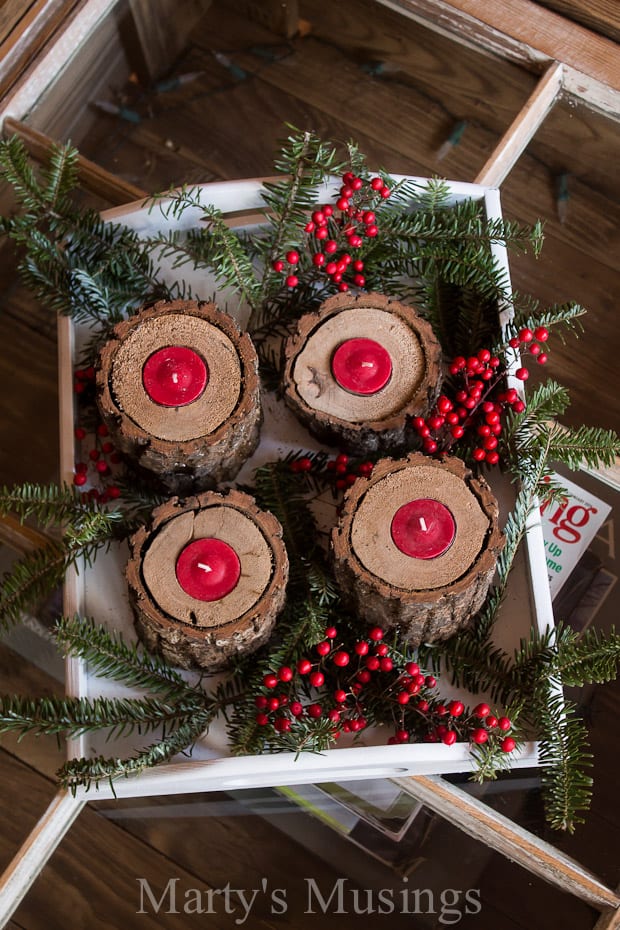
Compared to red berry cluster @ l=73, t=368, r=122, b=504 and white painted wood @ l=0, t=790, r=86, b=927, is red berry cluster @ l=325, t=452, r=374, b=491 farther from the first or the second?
white painted wood @ l=0, t=790, r=86, b=927

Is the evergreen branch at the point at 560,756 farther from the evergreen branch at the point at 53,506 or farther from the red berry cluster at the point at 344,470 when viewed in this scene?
the evergreen branch at the point at 53,506

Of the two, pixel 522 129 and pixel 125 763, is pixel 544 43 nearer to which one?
pixel 522 129

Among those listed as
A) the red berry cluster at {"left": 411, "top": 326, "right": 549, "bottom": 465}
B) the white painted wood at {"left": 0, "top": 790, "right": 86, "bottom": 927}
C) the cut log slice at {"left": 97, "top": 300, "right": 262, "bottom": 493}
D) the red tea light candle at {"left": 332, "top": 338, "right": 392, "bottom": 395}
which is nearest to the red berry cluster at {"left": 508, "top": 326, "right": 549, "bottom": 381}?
the red berry cluster at {"left": 411, "top": 326, "right": 549, "bottom": 465}

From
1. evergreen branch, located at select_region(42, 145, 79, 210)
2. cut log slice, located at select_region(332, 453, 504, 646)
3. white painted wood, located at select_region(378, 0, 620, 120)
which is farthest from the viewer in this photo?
white painted wood, located at select_region(378, 0, 620, 120)

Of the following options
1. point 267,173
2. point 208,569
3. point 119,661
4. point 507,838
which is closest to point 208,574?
point 208,569

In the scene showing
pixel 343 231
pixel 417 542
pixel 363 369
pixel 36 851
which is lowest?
pixel 36 851

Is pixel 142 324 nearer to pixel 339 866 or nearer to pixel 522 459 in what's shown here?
pixel 522 459
